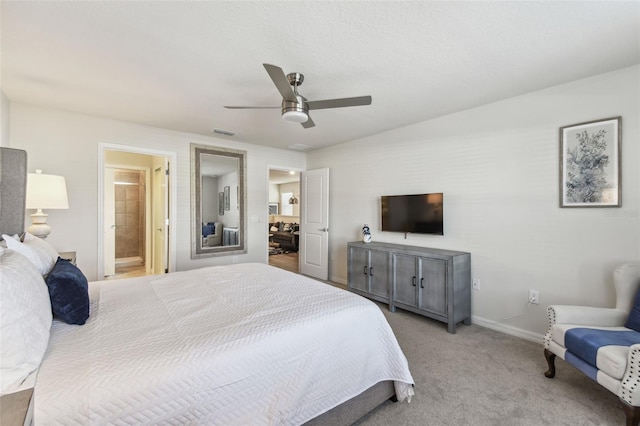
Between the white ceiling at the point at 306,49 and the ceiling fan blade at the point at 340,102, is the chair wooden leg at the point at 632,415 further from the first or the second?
the ceiling fan blade at the point at 340,102

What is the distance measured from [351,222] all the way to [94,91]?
367 cm

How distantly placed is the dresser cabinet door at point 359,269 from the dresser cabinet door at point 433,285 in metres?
0.83

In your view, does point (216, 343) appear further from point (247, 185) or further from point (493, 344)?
point (247, 185)

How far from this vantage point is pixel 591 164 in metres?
2.47

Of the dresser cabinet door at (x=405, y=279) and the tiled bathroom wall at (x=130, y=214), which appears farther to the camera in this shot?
the tiled bathroom wall at (x=130, y=214)

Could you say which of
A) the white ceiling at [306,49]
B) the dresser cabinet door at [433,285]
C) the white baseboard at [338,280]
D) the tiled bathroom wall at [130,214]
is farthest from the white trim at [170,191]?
the dresser cabinet door at [433,285]

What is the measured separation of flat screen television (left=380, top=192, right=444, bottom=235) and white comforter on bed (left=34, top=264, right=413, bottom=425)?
1977mm

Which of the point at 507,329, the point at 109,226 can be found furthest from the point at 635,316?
the point at 109,226

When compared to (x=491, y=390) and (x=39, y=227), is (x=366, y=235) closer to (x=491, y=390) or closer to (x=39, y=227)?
(x=491, y=390)

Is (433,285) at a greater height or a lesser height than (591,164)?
lesser

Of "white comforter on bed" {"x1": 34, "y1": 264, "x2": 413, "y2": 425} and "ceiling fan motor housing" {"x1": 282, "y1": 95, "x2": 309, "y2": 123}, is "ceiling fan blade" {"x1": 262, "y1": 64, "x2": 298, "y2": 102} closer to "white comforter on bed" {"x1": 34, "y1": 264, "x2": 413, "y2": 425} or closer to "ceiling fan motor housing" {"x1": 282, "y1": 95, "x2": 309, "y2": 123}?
"ceiling fan motor housing" {"x1": 282, "y1": 95, "x2": 309, "y2": 123}

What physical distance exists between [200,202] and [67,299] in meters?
2.99

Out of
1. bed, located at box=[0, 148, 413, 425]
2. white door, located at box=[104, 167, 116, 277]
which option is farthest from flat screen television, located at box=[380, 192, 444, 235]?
white door, located at box=[104, 167, 116, 277]

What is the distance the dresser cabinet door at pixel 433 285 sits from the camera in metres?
3.02
